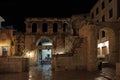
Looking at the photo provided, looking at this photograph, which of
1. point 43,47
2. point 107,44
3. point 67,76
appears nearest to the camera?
point 67,76

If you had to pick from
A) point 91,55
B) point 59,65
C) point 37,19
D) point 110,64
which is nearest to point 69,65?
point 59,65

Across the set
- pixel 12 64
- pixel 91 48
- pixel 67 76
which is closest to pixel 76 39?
→ pixel 91 48

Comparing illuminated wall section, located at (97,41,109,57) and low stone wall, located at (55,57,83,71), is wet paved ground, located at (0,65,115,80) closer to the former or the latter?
low stone wall, located at (55,57,83,71)

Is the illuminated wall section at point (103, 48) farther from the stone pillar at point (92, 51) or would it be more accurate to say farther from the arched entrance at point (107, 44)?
the stone pillar at point (92, 51)

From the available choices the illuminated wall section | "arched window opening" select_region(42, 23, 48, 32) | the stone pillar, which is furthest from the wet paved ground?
"arched window opening" select_region(42, 23, 48, 32)

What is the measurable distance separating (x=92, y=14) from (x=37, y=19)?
1243cm

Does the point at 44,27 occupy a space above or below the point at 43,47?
above

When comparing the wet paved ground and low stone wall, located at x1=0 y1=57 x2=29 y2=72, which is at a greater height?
low stone wall, located at x1=0 y1=57 x2=29 y2=72

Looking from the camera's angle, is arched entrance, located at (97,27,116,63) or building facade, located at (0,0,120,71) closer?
building facade, located at (0,0,120,71)

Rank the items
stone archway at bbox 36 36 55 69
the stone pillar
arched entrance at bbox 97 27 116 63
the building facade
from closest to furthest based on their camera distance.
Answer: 1. the stone pillar
2. the building facade
3. arched entrance at bbox 97 27 116 63
4. stone archway at bbox 36 36 55 69

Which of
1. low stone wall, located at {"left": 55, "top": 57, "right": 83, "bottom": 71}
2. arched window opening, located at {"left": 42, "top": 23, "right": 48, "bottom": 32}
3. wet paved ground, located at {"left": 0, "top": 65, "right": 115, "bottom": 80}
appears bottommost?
wet paved ground, located at {"left": 0, "top": 65, "right": 115, "bottom": 80}

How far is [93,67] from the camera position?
85.9 ft

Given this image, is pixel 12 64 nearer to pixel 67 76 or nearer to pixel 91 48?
pixel 67 76

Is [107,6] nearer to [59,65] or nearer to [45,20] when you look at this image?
[45,20]
